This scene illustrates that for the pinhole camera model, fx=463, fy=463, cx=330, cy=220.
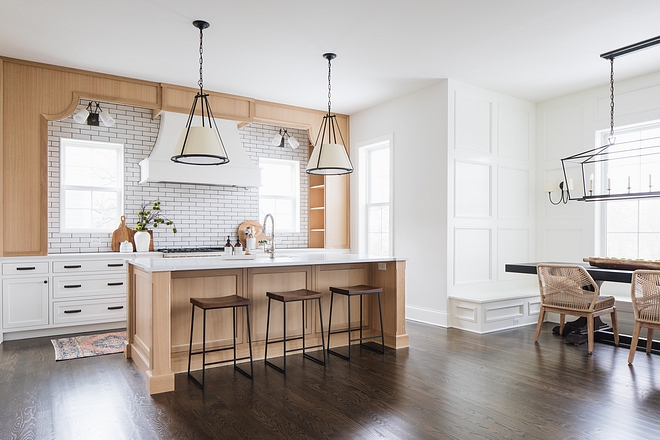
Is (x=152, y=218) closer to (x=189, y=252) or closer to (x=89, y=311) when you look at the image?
(x=189, y=252)

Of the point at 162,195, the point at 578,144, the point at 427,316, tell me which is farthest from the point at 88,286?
the point at 578,144

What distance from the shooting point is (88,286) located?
203 inches

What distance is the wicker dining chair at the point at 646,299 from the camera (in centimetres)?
379

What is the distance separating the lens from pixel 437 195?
5.61m

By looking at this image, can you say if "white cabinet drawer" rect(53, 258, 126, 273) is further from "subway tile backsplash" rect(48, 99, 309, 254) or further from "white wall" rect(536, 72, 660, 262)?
"white wall" rect(536, 72, 660, 262)

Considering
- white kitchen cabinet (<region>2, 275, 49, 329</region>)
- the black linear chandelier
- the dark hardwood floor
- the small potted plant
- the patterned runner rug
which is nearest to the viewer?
the dark hardwood floor

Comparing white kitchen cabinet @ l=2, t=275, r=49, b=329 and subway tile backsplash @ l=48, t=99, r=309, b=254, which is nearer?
white kitchen cabinet @ l=2, t=275, r=49, b=329

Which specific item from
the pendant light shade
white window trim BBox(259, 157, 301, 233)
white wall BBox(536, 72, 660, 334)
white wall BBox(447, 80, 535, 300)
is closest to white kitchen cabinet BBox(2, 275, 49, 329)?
the pendant light shade

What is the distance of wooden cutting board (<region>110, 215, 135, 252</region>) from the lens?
584 cm

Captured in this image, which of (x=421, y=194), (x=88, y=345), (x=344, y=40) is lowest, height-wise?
(x=88, y=345)

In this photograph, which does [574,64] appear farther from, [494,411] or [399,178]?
[494,411]

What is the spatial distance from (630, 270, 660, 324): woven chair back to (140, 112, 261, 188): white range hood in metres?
4.46

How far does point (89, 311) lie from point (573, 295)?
508 cm

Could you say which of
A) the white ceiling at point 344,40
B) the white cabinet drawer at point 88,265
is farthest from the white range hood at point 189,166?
the white cabinet drawer at point 88,265
